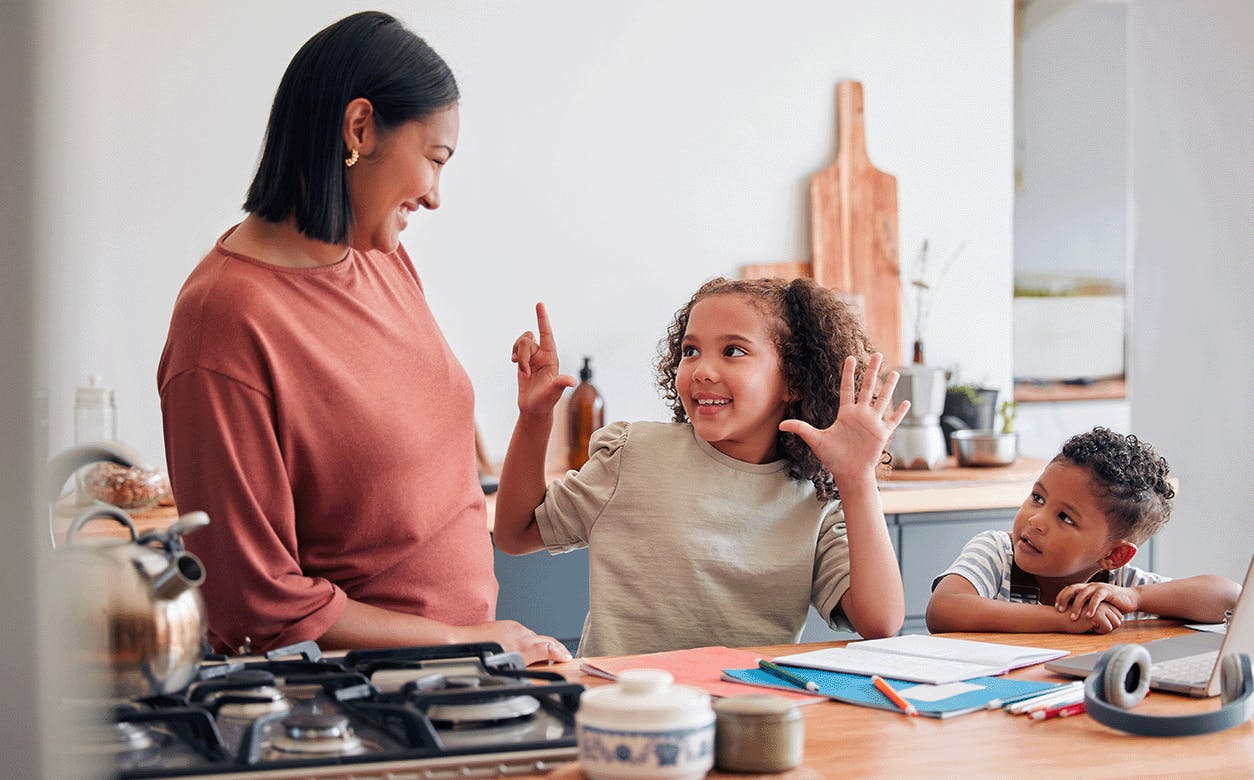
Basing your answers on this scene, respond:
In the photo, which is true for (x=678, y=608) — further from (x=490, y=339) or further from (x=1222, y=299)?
(x=1222, y=299)

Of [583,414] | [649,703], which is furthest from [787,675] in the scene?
[583,414]

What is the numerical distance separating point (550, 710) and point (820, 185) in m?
2.58

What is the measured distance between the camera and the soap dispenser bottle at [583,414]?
3.24 meters

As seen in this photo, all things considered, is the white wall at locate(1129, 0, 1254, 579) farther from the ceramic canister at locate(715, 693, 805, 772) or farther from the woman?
the ceramic canister at locate(715, 693, 805, 772)

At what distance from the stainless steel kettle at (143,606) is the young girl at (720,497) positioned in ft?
2.70

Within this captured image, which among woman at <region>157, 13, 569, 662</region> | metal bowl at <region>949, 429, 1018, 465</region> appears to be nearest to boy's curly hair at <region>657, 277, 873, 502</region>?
woman at <region>157, 13, 569, 662</region>

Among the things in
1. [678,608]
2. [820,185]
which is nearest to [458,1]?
[820,185]

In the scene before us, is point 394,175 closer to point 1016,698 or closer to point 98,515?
point 98,515

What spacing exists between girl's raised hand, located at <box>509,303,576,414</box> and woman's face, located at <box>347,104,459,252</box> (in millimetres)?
287

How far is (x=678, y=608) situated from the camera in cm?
177

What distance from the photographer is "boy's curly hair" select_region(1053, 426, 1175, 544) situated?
176cm

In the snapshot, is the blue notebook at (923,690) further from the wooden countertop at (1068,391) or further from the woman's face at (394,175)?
the wooden countertop at (1068,391)

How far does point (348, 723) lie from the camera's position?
1014mm

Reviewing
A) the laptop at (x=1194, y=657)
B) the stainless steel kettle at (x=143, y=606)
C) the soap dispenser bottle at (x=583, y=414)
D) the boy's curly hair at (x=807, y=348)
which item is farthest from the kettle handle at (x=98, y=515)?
the soap dispenser bottle at (x=583, y=414)
